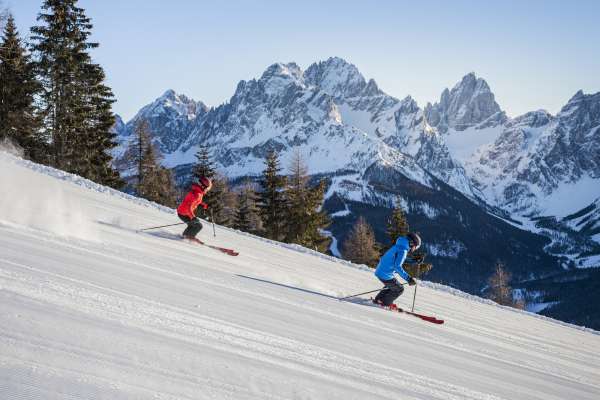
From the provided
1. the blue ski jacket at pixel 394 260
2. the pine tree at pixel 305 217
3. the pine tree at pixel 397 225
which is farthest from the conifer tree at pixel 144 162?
the blue ski jacket at pixel 394 260

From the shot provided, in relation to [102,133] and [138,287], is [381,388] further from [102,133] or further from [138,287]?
[102,133]

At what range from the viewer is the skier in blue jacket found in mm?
10414

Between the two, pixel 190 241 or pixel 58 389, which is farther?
pixel 190 241

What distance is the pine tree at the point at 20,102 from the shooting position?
31781mm

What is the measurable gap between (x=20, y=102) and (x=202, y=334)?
33889 mm

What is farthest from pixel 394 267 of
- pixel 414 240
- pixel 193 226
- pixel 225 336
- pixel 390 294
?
pixel 225 336

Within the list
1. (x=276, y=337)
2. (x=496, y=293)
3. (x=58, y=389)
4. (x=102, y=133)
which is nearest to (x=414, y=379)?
(x=276, y=337)

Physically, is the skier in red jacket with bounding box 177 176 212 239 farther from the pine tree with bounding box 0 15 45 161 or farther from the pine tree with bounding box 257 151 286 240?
the pine tree with bounding box 257 151 286 240

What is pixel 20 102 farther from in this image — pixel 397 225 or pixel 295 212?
pixel 397 225

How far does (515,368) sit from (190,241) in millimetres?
8177

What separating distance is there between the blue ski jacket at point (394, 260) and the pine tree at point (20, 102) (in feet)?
94.1

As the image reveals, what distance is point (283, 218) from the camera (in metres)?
40.5

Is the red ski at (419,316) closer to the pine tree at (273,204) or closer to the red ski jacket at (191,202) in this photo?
the red ski jacket at (191,202)

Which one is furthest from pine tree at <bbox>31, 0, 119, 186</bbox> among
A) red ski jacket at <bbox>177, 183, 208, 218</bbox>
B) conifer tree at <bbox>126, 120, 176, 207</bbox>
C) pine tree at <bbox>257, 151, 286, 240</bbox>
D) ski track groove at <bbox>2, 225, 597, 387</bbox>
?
ski track groove at <bbox>2, 225, 597, 387</bbox>
